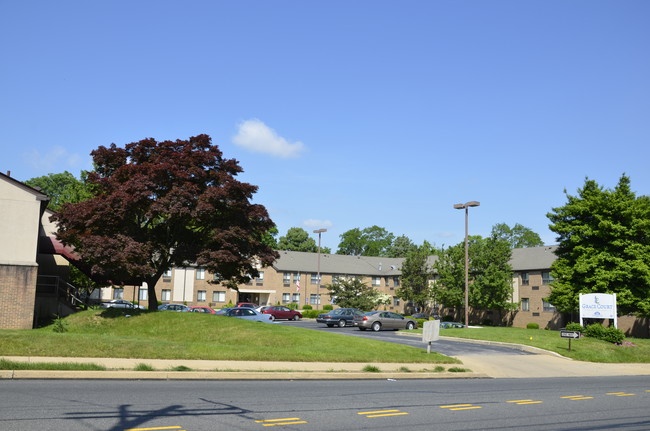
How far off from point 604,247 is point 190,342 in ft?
103

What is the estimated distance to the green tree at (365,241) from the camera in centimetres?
14388

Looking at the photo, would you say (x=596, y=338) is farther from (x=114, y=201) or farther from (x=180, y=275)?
(x=180, y=275)

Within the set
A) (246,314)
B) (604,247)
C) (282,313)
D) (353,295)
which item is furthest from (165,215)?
(353,295)

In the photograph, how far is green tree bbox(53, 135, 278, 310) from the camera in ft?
85.9

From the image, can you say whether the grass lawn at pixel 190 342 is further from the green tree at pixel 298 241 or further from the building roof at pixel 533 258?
the green tree at pixel 298 241

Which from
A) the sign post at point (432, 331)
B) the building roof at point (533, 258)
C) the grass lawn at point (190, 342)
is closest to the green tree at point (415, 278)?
the building roof at point (533, 258)

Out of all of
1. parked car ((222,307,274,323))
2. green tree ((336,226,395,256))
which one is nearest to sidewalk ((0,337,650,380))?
parked car ((222,307,274,323))

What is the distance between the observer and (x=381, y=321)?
39.5m

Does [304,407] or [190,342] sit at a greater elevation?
[190,342]

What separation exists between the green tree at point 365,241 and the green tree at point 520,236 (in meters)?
26.3

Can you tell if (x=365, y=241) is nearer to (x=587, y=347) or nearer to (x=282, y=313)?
(x=282, y=313)

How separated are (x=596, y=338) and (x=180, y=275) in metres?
49.8

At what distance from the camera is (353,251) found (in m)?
147

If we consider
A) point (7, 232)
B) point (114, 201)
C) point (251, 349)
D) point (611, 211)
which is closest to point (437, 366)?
point (251, 349)
